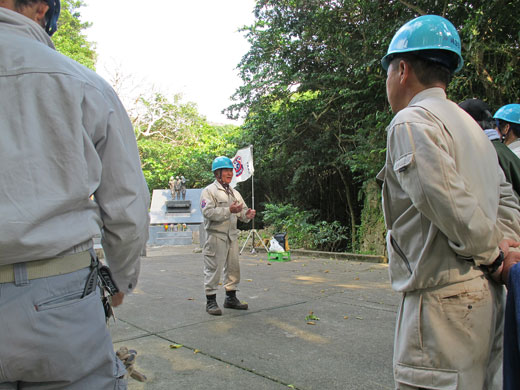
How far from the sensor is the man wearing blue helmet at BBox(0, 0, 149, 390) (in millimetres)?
1169

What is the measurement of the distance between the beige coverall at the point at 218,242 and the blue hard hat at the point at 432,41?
13.0ft

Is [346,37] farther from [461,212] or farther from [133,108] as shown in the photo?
[133,108]

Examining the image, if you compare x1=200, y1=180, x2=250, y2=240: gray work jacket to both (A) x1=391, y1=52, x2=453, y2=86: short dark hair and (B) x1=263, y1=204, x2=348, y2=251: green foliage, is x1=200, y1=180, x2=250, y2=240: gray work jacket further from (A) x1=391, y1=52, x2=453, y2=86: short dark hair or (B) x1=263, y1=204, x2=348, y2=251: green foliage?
(B) x1=263, y1=204, x2=348, y2=251: green foliage

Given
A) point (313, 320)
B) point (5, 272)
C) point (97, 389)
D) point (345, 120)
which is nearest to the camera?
point (5, 272)

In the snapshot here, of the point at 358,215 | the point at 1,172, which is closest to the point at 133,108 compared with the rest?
the point at 358,215

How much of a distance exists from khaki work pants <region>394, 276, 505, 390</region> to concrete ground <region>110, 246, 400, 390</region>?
1.64 m

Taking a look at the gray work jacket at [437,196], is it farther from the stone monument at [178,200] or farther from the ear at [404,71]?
the stone monument at [178,200]

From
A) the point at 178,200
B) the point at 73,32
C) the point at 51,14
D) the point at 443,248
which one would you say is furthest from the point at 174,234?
the point at 73,32

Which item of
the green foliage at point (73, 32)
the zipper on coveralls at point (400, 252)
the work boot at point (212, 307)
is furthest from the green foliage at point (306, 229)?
the green foliage at point (73, 32)

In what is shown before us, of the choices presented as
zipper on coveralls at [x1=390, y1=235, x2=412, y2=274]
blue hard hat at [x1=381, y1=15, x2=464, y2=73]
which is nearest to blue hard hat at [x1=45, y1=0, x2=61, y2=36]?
blue hard hat at [x1=381, y1=15, x2=464, y2=73]

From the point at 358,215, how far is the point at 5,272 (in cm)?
1389

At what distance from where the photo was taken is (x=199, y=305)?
567 centimetres

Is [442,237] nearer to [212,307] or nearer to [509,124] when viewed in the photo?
[509,124]

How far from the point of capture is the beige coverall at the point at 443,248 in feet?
4.79
